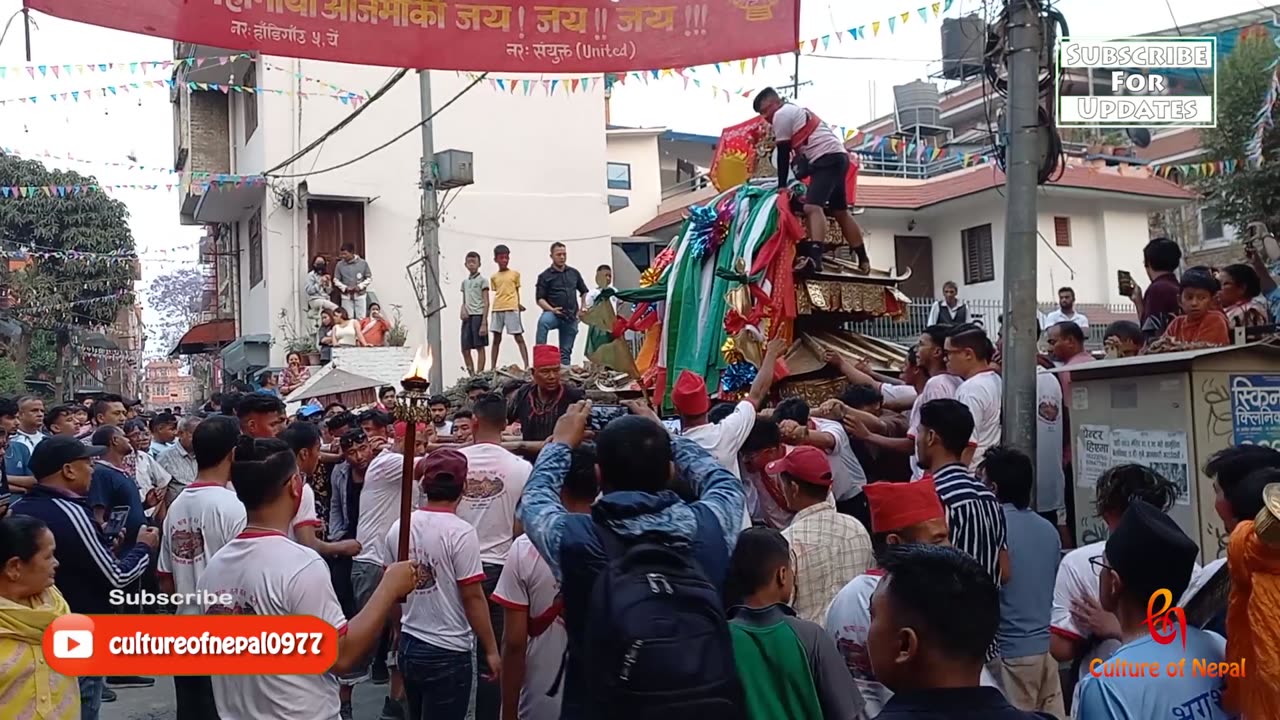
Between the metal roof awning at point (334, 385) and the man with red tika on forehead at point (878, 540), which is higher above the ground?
the metal roof awning at point (334, 385)

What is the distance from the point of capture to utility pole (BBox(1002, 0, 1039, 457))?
231 inches

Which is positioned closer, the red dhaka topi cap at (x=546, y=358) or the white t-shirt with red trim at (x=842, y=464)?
the white t-shirt with red trim at (x=842, y=464)

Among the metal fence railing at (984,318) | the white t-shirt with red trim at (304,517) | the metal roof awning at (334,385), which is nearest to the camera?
the white t-shirt with red trim at (304,517)

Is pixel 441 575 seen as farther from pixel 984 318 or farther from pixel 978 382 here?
pixel 984 318

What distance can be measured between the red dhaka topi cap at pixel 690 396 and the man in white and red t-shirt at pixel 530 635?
1011mm

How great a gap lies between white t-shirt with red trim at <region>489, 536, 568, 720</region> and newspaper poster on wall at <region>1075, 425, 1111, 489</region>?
323 centimetres

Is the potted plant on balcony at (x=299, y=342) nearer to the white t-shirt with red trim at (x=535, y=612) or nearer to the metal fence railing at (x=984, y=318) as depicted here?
the metal fence railing at (x=984, y=318)

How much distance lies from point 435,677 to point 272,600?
1620 millimetres

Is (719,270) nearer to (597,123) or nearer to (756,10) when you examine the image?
(756,10)

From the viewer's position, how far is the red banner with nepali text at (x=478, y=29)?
5.52 metres

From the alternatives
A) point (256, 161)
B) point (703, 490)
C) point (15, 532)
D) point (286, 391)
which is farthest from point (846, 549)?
point (256, 161)

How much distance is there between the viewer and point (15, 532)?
3531 mm

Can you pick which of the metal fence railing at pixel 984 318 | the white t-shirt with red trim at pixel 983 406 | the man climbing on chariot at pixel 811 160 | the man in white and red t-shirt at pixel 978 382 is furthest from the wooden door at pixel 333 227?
the white t-shirt with red trim at pixel 983 406

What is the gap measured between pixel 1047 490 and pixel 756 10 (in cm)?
321
